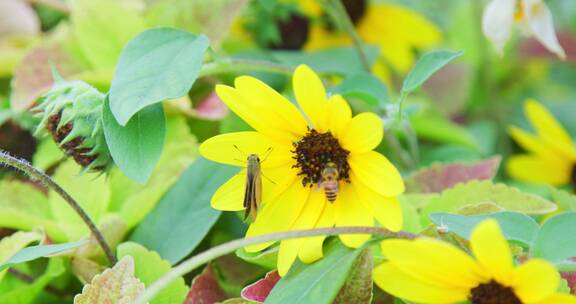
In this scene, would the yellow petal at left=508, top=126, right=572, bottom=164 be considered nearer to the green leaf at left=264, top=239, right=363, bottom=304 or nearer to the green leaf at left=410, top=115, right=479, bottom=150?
the green leaf at left=410, top=115, right=479, bottom=150

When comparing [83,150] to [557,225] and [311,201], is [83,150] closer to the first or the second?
[311,201]

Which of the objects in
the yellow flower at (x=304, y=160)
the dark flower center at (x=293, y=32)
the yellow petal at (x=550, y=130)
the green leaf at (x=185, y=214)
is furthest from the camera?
the dark flower center at (x=293, y=32)

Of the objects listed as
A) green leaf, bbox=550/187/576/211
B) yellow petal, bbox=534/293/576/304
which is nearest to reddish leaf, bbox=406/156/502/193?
green leaf, bbox=550/187/576/211

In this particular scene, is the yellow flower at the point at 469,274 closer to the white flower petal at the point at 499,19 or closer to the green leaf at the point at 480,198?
the green leaf at the point at 480,198

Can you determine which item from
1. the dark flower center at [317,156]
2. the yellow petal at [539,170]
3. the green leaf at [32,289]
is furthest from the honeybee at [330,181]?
A: the yellow petal at [539,170]

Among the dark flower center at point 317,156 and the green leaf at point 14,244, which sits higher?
the dark flower center at point 317,156

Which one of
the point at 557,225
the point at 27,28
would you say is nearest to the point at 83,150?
the point at 557,225

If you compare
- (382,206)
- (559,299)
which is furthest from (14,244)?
(559,299)

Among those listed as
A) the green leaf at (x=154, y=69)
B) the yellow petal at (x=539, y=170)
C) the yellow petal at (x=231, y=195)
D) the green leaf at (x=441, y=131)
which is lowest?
the yellow petal at (x=539, y=170)
